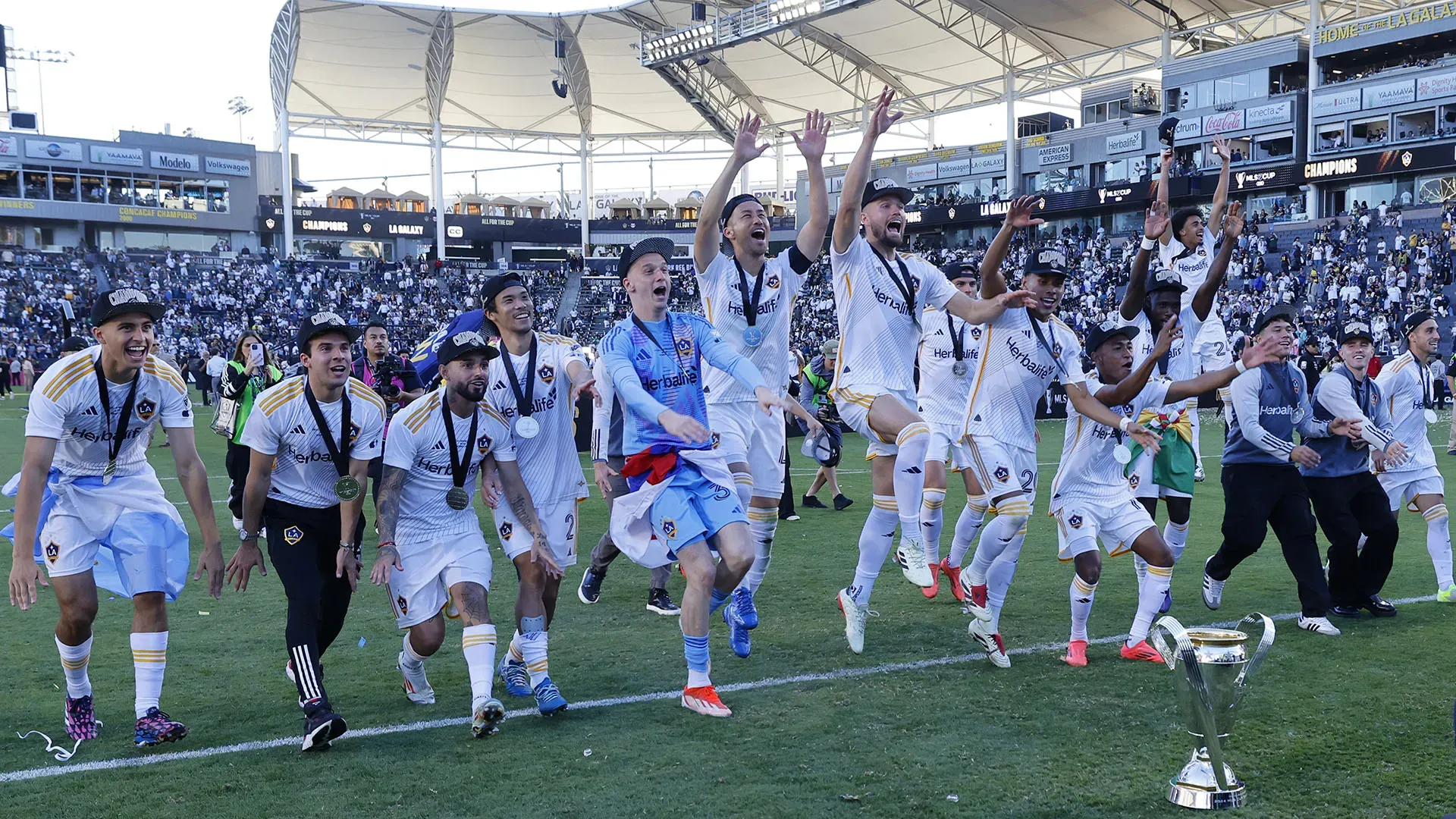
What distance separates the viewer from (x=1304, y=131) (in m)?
47.8

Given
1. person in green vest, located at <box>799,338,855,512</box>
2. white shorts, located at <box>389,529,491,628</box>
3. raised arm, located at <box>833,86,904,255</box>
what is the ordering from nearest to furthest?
1. white shorts, located at <box>389,529,491,628</box>
2. raised arm, located at <box>833,86,904,255</box>
3. person in green vest, located at <box>799,338,855,512</box>

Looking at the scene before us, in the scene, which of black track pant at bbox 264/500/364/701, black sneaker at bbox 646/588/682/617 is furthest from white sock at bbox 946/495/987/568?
black track pant at bbox 264/500/364/701

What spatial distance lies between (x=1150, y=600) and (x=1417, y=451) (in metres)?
2.92

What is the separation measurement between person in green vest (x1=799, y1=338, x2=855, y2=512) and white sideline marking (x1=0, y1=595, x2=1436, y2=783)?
6559 mm

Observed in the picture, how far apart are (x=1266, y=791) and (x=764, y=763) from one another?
6.31 feet

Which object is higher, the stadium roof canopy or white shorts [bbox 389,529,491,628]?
the stadium roof canopy

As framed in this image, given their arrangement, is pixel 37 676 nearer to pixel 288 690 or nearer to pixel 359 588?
pixel 288 690

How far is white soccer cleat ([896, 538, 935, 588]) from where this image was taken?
777 cm

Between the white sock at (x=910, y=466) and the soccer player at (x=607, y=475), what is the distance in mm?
1600

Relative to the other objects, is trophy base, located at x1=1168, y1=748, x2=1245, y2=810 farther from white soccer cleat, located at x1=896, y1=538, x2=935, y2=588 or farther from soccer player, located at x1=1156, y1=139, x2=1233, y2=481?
soccer player, located at x1=1156, y1=139, x2=1233, y2=481

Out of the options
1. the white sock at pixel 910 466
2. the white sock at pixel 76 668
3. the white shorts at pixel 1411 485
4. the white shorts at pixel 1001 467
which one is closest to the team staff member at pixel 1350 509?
the white shorts at pixel 1411 485

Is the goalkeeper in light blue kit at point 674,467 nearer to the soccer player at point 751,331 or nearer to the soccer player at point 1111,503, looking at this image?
the soccer player at point 751,331

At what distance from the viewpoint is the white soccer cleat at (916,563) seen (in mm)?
7770

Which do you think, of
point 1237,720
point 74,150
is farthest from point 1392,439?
point 74,150
